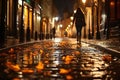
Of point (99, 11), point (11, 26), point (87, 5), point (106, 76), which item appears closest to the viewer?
point (106, 76)

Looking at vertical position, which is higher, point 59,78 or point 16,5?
point 16,5

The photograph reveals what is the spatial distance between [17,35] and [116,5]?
8602 mm

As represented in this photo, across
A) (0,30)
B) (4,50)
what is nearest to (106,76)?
(4,50)

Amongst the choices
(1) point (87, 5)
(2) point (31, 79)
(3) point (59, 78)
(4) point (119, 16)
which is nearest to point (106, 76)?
(3) point (59, 78)

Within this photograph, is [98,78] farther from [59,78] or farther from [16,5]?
[16,5]

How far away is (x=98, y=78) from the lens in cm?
596

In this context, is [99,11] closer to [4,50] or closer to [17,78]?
[4,50]

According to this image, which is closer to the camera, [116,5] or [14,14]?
[116,5]

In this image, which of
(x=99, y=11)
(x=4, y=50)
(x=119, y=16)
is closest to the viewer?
(x=4, y=50)

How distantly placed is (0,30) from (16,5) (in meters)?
11.5

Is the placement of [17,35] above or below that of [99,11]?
below

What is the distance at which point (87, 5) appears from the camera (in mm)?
44188

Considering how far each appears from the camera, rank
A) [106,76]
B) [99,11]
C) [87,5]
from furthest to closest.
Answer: [87,5]
[99,11]
[106,76]

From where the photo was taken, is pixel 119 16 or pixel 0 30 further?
pixel 119 16
